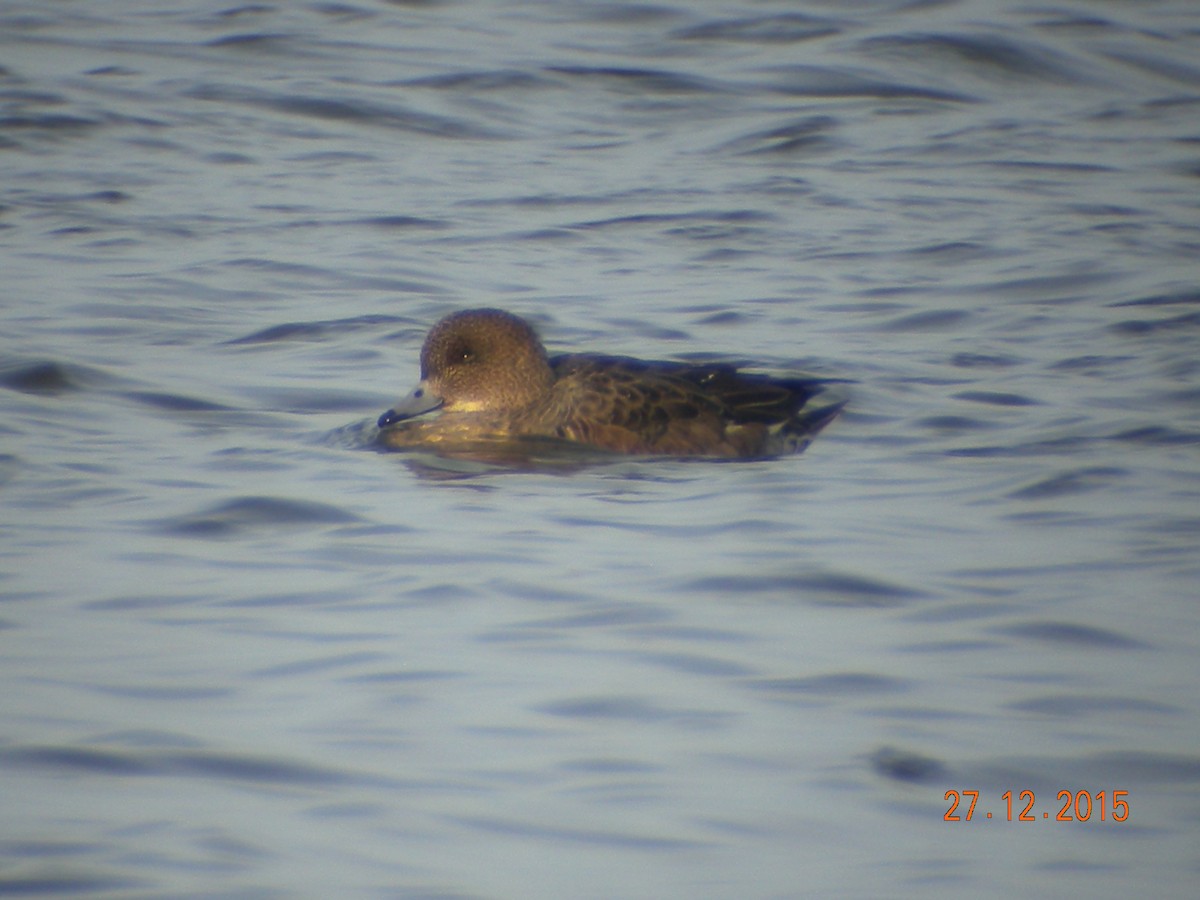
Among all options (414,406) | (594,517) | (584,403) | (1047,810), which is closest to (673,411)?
(584,403)

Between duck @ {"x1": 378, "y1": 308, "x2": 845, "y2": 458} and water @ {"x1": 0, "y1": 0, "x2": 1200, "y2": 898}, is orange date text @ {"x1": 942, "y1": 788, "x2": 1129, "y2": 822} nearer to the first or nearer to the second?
water @ {"x1": 0, "y1": 0, "x2": 1200, "y2": 898}

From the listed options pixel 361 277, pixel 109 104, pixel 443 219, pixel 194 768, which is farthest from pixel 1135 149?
pixel 194 768

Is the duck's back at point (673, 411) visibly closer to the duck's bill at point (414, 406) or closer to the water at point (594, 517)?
the water at point (594, 517)

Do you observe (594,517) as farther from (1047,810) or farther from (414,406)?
(1047,810)

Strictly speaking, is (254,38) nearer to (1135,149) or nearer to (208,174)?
(208,174)

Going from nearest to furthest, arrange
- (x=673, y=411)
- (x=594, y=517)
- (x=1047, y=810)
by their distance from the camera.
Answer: (x=1047, y=810) < (x=594, y=517) < (x=673, y=411)
